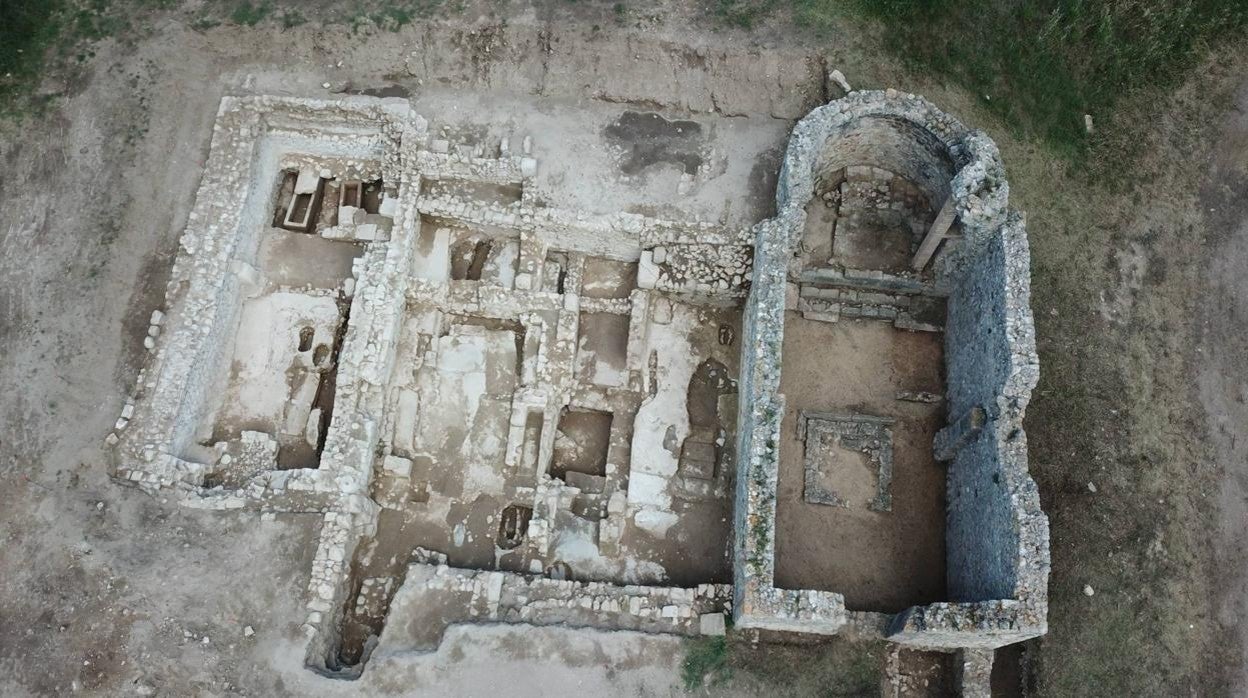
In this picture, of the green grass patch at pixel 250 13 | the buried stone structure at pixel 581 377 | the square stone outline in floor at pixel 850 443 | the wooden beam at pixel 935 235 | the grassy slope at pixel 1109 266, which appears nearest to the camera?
the buried stone structure at pixel 581 377

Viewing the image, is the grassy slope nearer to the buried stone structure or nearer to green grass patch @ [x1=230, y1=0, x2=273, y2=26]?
the buried stone structure

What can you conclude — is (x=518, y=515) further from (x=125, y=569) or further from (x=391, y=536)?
(x=125, y=569)

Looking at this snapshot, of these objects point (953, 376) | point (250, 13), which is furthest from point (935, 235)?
point (250, 13)

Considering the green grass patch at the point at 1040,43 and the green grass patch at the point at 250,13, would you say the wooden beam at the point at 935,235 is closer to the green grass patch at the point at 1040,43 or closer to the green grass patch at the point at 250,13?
the green grass patch at the point at 1040,43

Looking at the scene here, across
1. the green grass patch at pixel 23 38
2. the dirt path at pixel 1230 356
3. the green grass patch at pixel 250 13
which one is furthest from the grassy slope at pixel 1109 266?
the green grass patch at pixel 23 38

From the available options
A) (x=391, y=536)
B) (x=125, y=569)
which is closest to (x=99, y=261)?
(x=125, y=569)
